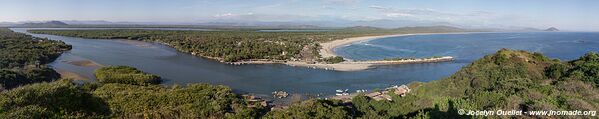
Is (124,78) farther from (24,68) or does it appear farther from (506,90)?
(506,90)

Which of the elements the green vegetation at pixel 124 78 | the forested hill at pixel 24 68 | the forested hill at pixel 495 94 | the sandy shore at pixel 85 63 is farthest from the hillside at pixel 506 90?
the sandy shore at pixel 85 63

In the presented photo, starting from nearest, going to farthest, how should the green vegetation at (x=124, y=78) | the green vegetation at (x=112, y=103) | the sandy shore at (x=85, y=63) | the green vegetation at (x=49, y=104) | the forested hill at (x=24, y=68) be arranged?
the green vegetation at (x=49, y=104)
the green vegetation at (x=112, y=103)
the green vegetation at (x=124, y=78)
the forested hill at (x=24, y=68)
the sandy shore at (x=85, y=63)

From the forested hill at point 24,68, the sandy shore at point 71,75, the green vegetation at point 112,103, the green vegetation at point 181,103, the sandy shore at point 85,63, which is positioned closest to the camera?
the green vegetation at point 112,103

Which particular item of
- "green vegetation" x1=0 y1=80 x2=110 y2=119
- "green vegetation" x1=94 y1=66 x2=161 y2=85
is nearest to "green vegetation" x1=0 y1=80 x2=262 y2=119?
"green vegetation" x1=0 y1=80 x2=110 y2=119

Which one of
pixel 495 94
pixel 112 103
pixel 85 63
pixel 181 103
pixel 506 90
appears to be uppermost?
pixel 495 94

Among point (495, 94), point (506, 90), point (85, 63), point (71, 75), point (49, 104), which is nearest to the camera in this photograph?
point (49, 104)

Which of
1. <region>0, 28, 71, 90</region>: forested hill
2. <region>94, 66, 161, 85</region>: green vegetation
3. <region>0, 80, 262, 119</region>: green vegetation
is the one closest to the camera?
<region>0, 80, 262, 119</region>: green vegetation

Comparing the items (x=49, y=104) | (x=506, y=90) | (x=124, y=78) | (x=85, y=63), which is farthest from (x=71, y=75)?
(x=506, y=90)

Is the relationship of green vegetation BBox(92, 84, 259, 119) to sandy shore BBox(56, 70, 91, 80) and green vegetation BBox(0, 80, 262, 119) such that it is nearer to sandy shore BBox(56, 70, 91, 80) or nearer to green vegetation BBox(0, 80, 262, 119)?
green vegetation BBox(0, 80, 262, 119)

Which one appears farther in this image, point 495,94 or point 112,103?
point 112,103

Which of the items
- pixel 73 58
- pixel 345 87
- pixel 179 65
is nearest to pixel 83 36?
pixel 73 58

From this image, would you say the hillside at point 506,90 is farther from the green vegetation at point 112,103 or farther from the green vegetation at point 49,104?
the green vegetation at point 49,104

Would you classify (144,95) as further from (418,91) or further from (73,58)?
(73,58)
